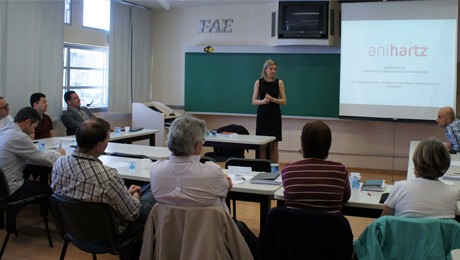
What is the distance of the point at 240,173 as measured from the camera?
11.5 ft

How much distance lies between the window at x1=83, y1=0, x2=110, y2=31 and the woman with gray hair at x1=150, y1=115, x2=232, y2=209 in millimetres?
5351

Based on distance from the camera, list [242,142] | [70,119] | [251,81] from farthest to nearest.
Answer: [251,81]
[70,119]
[242,142]

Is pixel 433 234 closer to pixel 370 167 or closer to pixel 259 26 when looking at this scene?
pixel 370 167

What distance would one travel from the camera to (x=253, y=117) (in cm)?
834

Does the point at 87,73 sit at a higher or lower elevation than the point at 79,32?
lower

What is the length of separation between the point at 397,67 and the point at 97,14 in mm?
4720

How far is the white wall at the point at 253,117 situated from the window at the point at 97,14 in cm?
134

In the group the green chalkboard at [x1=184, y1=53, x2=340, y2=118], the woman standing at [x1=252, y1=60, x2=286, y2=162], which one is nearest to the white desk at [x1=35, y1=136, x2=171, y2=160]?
the woman standing at [x1=252, y1=60, x2=286, y2=162]

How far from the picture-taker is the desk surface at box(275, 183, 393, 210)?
8.80 feet

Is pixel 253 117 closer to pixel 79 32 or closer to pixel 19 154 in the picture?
pixel 79 32

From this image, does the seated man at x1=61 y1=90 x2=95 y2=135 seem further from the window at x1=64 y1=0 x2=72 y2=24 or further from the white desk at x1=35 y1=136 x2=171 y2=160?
the window at x1=64 y1=0 x2=72 y2=24

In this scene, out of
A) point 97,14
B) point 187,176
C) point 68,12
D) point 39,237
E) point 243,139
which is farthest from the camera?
point 97,14

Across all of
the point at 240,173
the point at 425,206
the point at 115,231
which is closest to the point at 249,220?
the point at 240,173

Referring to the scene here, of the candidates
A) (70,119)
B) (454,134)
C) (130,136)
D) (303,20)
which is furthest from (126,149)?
(303,20)
